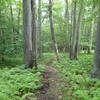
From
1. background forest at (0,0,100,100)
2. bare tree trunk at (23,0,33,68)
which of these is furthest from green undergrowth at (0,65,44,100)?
bare tree trunk at (23,0,33,68)

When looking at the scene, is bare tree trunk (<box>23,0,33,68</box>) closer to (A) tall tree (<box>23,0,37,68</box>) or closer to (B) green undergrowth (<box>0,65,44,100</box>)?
(A) tall tree (<box>23,0,37,68</box>)

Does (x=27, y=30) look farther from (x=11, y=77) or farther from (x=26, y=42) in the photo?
(x=11, y=77)

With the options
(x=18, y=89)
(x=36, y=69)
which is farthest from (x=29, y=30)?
(x=18, y=89)

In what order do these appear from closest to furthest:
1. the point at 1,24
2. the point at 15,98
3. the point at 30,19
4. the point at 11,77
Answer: the point at 15,98 < the point at 11,77 < the point at 30,19 < the point at 1,24

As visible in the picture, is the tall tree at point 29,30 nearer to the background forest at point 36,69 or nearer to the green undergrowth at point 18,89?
the background forest at point 36,69

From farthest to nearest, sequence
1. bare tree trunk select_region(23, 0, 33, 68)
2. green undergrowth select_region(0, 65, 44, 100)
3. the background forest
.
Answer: bare tree trunk select_region(23, 0, 33, 68), the background forest, green undergrowth select_region(0, 65, 44, 100)

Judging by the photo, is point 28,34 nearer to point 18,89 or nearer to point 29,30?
point 29,30

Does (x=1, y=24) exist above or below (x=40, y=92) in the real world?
above

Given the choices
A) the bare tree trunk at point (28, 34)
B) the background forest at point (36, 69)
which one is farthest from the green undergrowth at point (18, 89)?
the bare tree trunk at point (28, 34)

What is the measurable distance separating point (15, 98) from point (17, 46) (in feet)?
28.6

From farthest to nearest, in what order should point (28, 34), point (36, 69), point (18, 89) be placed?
1. point (28, 34)
2. point (36, 69)
3. point (18, 89)

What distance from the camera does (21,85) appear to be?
4844mm

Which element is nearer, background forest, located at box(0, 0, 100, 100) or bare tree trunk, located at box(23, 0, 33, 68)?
background forest, located at box(0, 0, 100, 100)

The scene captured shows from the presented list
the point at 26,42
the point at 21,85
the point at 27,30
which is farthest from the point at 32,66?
the point at 21,85
